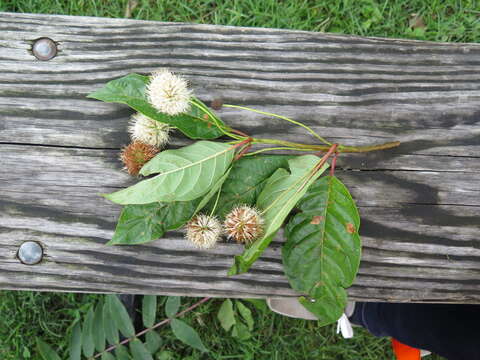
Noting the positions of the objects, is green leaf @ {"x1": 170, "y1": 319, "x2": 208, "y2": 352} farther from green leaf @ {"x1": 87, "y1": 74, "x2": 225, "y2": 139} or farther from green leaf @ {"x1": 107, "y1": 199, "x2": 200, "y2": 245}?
green leaf @ {"x1": 87, "y1": 74, "x2": 225, "y2": 139}

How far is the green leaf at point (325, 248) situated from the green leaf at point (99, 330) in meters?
0.98

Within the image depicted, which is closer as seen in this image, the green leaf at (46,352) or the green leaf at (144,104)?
the green leaf at (144,104)

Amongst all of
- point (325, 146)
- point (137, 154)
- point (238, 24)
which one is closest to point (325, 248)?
point (325, 146)

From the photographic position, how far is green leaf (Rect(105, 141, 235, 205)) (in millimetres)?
1111

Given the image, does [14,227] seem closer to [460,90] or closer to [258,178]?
[258,178]

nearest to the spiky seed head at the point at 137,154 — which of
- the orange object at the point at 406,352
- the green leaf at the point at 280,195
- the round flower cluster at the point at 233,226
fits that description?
the round flower cluster at the point at 233,226

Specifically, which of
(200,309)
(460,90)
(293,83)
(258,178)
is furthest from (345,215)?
(200,309)

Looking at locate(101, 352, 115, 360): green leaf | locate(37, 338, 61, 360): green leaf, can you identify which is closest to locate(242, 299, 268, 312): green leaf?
locate(101, 352, 115, 360): green leaf

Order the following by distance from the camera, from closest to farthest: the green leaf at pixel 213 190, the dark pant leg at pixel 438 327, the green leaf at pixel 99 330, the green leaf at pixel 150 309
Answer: the green leaf at pixel 213 190, the dark pant leg at pixel 438 327, the green leaf at pixel 99 330, the green leaf at pixel 150 309

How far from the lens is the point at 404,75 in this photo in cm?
144

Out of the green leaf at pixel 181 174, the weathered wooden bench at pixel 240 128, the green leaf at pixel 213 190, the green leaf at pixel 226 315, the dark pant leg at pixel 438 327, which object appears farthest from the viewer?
the green leaf at pixel 226 315

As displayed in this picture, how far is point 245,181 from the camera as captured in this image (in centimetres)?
129

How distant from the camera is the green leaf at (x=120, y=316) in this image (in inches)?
70.4

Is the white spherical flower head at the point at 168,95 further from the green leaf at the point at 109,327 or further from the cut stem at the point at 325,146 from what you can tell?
the green leaf at the point at 109,327
